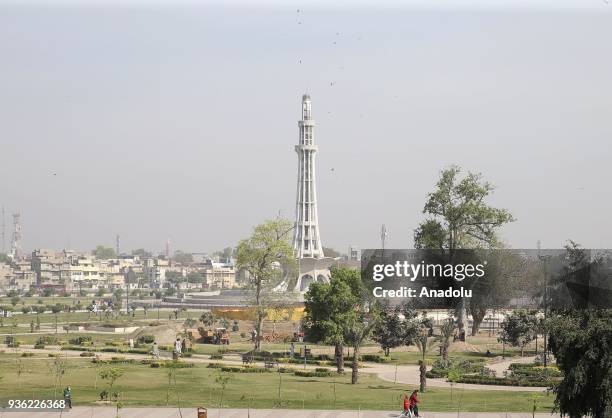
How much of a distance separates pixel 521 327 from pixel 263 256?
803 inches

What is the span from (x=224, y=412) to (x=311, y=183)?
9237 cm

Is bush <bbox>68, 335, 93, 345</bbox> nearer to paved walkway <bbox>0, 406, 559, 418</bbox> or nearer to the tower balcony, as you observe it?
paved walkway <bbox>0, 406, 559, 418</bbox>

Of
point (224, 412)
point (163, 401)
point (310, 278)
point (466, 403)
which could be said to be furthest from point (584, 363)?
point (310, 278)

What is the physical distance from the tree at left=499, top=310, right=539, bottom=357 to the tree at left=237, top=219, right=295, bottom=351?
60.1ft

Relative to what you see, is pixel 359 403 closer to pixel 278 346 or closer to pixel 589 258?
pixel 589 258

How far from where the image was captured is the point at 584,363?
111 feet

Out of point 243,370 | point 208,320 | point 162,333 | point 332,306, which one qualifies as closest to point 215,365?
point 243,370

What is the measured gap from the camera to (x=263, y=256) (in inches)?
3147

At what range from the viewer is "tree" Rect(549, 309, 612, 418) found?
33344mm

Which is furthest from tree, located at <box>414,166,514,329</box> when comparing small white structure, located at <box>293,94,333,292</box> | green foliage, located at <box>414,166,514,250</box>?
small white structure, located at <box>293,94,333,292</box>

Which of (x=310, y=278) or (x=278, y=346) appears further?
(x=310, y=278)

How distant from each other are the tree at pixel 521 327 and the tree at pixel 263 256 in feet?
60.1

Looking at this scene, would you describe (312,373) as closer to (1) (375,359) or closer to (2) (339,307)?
(2) (339,307)

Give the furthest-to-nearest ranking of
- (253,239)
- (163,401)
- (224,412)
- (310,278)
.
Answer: (310,278) → (253,239) → (163,401) → (224,412)
